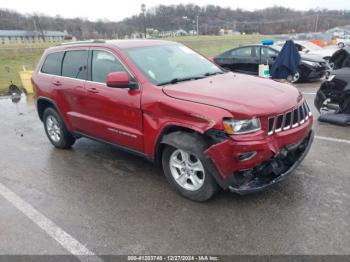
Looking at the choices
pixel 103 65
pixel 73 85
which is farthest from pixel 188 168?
pixel 73 85

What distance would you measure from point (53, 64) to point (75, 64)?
0.77 m

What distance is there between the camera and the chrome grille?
338 centimetres

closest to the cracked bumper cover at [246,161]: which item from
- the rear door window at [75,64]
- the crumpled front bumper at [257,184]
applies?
the crumpled front bumper at [257,184]

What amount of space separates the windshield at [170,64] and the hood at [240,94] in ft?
0.82

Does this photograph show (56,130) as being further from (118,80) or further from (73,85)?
(118,80)

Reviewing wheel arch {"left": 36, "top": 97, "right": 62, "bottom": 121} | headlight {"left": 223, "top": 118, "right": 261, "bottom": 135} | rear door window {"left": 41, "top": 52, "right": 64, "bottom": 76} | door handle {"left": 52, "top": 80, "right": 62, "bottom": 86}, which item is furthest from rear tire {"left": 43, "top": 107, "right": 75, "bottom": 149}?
headlight {"left": 223, "top": 118, "right": 261, "bottom": 135}

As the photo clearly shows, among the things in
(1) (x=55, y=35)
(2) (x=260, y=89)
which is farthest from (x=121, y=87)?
(1) (x=55, y=35)

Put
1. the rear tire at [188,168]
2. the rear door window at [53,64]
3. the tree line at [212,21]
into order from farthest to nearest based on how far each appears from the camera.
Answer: the tree line at [212,21] < the rear door window at [53,64] < the rear tire at [188,168]

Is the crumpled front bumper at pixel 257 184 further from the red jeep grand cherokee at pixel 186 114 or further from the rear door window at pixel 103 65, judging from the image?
the rear door window at pixel 103 65

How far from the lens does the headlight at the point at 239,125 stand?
3.25m

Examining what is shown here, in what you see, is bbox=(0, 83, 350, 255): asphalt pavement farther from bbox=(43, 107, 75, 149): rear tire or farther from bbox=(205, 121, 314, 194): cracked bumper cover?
bbox=(43, 107, 75, 149): rear tire

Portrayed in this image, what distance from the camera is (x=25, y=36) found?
84.6 metres

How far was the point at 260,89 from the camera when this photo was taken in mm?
3787

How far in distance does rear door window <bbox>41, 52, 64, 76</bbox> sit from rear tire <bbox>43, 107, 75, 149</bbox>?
663mm
